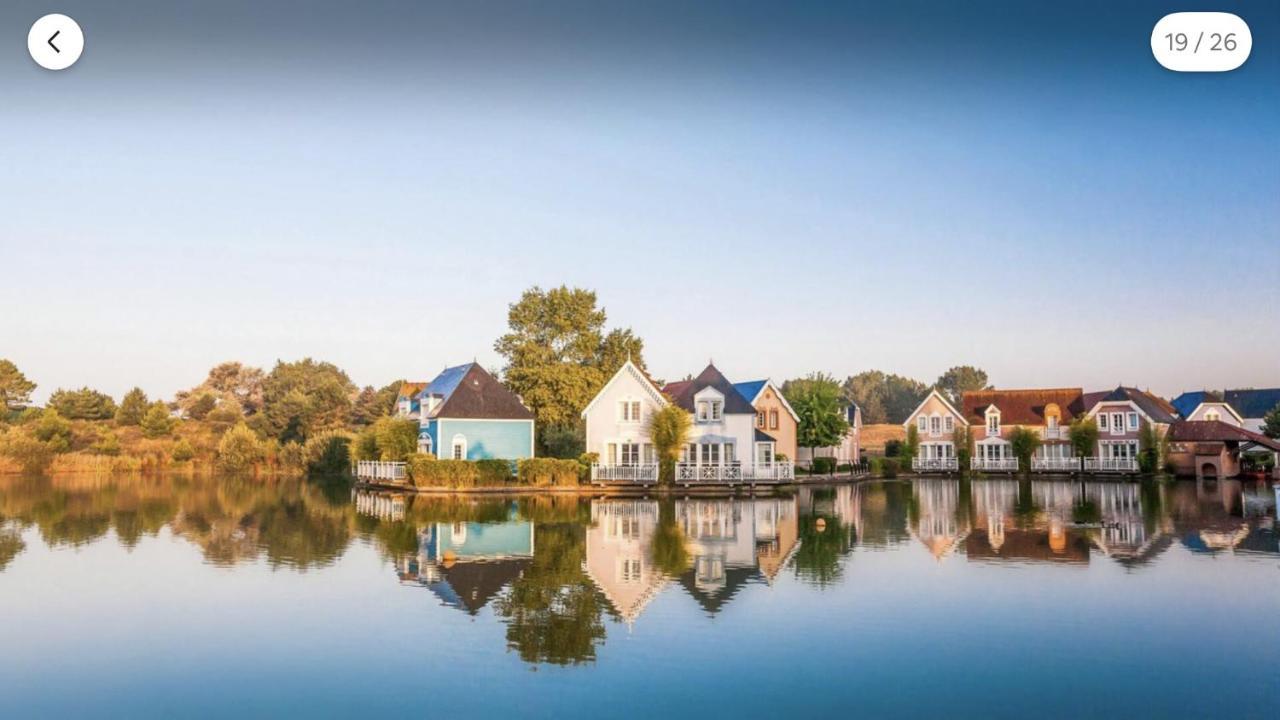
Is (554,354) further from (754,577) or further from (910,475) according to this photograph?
(754,577)

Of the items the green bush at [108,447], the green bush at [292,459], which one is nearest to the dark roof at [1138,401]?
the green bush at [292,459]

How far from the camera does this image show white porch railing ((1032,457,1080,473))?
182ft

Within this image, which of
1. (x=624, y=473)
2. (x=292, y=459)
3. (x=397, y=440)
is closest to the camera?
(x=624, y=473)

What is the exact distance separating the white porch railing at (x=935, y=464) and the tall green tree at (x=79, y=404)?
6140cm

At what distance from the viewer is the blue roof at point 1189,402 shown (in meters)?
60.4

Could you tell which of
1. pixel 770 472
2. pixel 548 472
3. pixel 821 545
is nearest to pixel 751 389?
pixel 770 472

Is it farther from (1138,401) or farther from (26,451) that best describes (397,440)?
(1138,401)

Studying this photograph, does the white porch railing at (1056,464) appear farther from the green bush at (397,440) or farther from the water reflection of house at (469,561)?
the water reflection of house at (469,561)

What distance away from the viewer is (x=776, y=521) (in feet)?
95.0

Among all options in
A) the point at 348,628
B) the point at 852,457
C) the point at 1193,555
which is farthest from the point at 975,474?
the point at 348,628

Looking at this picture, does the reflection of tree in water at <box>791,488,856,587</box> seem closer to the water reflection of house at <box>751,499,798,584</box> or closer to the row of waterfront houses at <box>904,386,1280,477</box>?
the water reflection of house at <box>751,499,798,584</box>

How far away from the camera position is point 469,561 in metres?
19.5

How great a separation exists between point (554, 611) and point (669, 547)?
26.4 ft

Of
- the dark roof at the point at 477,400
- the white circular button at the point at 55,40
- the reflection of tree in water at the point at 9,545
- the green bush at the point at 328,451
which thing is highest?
the white circular button at the point at 55,40
